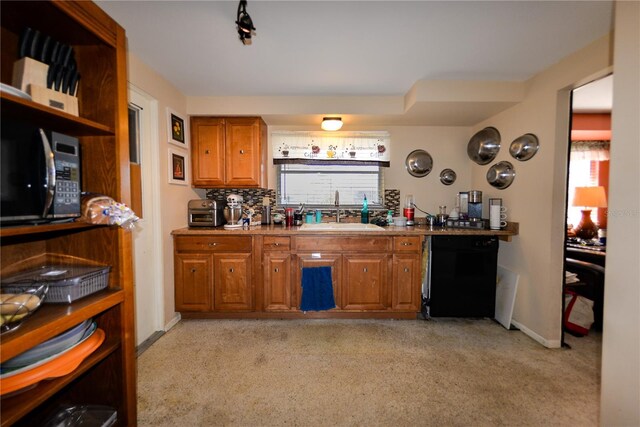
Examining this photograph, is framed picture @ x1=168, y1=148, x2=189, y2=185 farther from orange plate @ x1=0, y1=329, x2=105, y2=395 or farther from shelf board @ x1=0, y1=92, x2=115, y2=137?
orange plate @ x1=0, y1=329, x2=105, y2=395

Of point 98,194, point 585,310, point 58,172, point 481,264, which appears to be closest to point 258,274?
point 98,194

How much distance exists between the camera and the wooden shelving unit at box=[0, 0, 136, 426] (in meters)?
0.96

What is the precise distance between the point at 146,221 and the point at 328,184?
78.3 inches

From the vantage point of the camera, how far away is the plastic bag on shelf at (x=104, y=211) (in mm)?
1014

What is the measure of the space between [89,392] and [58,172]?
1046mm

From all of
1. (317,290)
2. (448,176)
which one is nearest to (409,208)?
(448,176)

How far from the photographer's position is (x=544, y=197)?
214cm

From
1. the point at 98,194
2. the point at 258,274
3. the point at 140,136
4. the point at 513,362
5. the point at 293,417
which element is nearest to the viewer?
the point at 98,194

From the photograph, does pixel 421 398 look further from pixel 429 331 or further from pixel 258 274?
pixel 258 274

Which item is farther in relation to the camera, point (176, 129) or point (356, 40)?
point (176, 129)

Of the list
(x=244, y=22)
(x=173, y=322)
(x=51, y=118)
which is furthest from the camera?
(x=173, y=322)

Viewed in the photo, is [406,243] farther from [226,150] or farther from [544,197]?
[226,150]

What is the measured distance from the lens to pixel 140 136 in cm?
214

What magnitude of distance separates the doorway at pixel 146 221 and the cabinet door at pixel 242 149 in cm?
73
